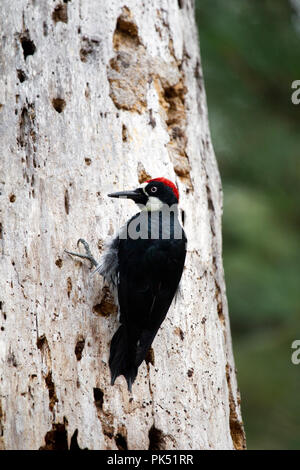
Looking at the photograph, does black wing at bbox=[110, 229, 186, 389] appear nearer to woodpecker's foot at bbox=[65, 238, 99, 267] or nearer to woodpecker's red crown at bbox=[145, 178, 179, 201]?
woodpecker's foot at bbox=[65, 238, 99, 267]

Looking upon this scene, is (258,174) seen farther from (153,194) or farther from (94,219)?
(94,219)

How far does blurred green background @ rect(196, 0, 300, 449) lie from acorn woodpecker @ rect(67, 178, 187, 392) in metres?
2.14

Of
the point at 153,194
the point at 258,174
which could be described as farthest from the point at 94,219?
the point at 258,174

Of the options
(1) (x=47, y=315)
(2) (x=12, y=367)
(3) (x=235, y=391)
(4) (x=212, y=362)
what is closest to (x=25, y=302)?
(1) (x=47, y=315)

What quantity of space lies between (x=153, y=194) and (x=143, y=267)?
0.34 metres

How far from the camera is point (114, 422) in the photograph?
8.41 feet

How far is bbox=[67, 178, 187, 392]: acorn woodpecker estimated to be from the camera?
2666 millimetres

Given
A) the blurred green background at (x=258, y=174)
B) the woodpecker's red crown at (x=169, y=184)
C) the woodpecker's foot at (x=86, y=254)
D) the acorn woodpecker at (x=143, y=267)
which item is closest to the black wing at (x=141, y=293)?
the acorn woodpecker at (x=143, y=267)

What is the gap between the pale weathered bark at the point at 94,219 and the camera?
2568 millimetres

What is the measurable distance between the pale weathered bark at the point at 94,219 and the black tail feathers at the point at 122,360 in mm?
47

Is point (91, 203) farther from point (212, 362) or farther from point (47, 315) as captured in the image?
point (212, 362)

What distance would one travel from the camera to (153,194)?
291 centimetres

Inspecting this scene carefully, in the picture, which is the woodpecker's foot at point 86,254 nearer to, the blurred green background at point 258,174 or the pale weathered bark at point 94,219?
the pale weathered bark at point 94,219

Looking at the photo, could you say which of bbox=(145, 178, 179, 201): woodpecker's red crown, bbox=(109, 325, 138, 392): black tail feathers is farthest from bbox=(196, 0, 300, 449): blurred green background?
bbox=(109, 325, 138, 392): black tail feathers
